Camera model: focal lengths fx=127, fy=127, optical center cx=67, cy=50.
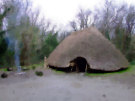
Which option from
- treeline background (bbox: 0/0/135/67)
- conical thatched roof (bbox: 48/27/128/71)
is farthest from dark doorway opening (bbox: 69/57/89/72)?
treeline background (bbox: 0/0/135/67)

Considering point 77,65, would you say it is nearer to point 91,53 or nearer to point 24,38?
point 91,53

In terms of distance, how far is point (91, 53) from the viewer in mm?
9406

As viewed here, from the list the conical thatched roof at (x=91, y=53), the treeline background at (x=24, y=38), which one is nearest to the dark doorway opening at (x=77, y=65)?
the conical thatched roof at (x=91, y=53)

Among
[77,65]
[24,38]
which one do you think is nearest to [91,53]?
[77,65]

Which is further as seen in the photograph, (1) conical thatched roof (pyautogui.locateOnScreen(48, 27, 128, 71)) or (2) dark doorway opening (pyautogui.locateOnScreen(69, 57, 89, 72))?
(2) dark doorway opening (pyautogui.locateOnScreen(69, 57, 89, 72))

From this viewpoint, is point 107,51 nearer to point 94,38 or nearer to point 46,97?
point 94,38

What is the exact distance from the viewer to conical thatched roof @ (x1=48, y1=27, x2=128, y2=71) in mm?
8828

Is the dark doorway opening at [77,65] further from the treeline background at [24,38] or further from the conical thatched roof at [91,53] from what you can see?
the treeline background at [24,38]

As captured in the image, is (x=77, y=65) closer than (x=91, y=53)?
No

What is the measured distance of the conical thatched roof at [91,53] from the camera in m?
8.83

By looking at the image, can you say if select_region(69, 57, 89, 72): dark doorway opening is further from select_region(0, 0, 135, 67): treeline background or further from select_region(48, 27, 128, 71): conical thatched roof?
select_region(0, 0, 135, 67): treeline background

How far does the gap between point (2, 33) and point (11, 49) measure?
1863mm

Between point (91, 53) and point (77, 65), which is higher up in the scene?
point (91, 53)

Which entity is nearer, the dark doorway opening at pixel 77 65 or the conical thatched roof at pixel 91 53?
the conical thatched roof at pixel 91 53
